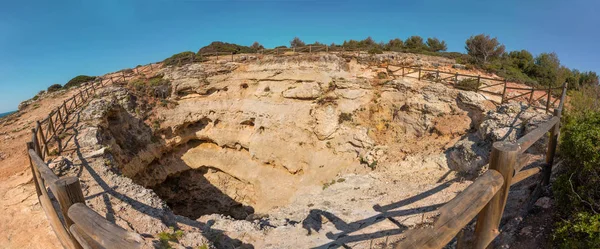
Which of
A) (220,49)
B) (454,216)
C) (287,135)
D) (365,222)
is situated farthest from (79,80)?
(454,216)

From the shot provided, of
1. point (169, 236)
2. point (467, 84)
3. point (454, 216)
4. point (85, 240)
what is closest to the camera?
point (454, 216)

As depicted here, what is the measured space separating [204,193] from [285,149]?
742 cm

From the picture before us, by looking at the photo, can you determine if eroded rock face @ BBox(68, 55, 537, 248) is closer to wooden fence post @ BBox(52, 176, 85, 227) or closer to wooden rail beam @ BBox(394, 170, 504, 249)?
wooden fence post @ BBox(52, 176, 85, 227)

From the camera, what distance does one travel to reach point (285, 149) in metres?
19.7

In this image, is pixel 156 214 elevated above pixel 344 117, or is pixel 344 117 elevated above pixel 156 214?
pixel 344 117

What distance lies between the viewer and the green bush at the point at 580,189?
12.7 ft

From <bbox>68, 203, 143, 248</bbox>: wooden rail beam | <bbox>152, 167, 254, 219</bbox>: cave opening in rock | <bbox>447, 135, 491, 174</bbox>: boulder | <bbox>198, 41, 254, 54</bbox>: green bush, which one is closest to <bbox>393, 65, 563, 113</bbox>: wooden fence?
<bbox>447, 135, 491, 174</bbox>: boulder

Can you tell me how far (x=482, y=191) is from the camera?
270 cm

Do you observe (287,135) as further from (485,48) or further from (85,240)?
(485,48)

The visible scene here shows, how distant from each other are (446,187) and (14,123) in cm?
2307

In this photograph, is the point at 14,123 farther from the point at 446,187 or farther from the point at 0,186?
the point at 446,187

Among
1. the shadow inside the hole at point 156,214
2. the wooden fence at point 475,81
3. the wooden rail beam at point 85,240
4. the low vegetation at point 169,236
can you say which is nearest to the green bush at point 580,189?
the wooden rail beam at point 85,240

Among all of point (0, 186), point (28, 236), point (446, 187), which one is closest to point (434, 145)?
point (446, 187)

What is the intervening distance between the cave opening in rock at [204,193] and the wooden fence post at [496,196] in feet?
59.2
